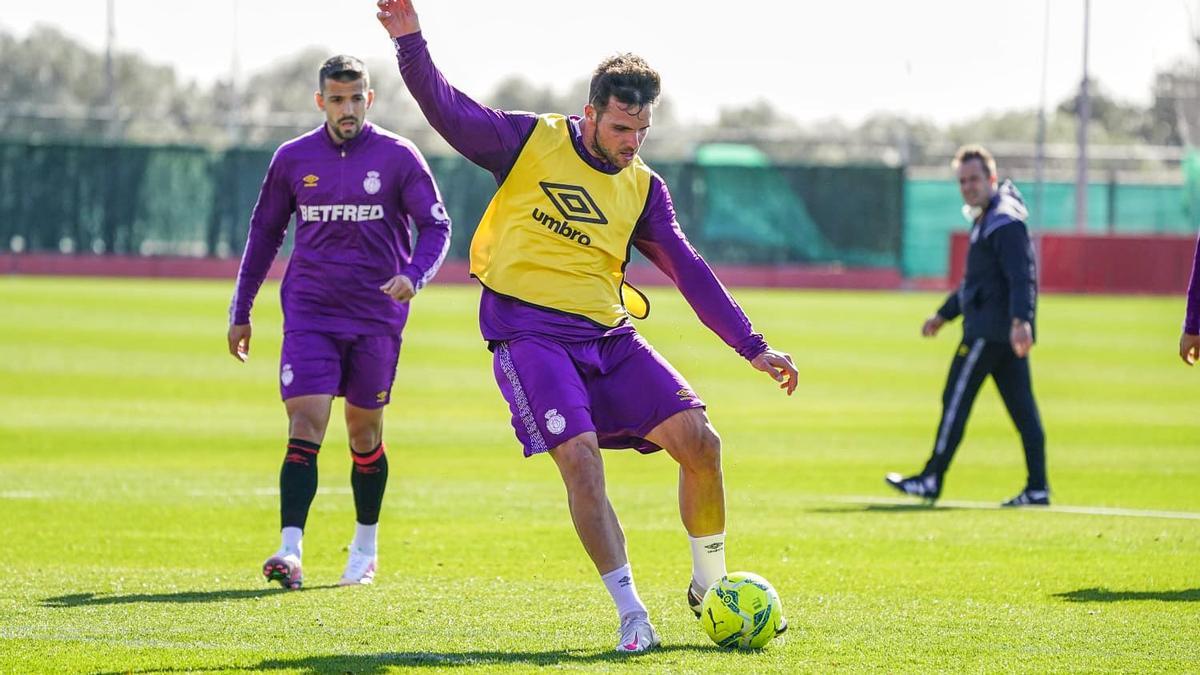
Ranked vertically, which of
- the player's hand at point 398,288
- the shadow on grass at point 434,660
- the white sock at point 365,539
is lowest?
the white sock at point 365,539

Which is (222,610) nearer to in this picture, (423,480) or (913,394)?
(423,480)

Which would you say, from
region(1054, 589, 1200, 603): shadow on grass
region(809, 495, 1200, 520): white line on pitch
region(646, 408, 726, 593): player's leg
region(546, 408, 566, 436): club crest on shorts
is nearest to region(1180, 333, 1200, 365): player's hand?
region(1054, 589, 1200, 603): shadow on grass

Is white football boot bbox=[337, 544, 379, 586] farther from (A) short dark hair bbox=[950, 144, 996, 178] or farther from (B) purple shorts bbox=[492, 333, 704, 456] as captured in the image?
(A) short dark hair bbox=[950, 144, 996, 178]

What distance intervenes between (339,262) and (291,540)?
1291mm

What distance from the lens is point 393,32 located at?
6.96 metres

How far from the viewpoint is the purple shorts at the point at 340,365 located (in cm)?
852

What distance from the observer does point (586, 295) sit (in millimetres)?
7047

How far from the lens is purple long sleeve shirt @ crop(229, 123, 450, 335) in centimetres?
862

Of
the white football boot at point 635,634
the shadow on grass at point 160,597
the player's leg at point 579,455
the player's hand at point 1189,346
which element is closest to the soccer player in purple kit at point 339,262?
the shadow on grass at point 160,597

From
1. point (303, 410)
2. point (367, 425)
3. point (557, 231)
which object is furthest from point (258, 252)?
point (557, 231)

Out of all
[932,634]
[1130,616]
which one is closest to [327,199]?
[932,634]

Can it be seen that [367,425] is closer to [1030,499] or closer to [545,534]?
[545,534]

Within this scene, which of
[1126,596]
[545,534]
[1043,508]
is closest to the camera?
[1126,596]

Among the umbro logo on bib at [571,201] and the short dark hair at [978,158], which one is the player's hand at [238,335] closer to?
the umbro logo on bib at [571,201]
